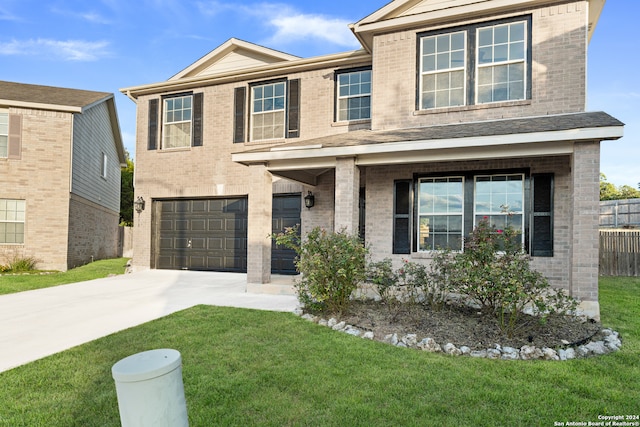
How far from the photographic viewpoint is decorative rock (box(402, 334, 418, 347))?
522cm

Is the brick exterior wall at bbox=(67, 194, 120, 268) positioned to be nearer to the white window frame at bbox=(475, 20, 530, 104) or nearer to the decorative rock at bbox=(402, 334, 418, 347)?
the decorative rock at bbox=(402, 334, 418, 347)

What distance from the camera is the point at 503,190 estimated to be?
28.0 ft

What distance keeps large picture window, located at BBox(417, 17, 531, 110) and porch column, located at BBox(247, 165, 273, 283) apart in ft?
13.2

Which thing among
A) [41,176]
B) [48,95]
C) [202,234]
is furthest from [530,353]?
[48,95]

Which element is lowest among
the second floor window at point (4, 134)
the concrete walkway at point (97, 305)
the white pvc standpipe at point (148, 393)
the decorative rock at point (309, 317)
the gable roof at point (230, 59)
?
the concrete walkway at point (97, 305)

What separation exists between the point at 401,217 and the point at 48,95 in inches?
583

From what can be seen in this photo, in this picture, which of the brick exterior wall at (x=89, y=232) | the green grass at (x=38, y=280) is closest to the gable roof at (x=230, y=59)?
the green grass at (x=38, y=280)

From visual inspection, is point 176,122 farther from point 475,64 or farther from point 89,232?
point 475,64

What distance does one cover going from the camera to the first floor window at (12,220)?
14.1 metres

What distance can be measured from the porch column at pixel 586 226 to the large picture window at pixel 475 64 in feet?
7.20

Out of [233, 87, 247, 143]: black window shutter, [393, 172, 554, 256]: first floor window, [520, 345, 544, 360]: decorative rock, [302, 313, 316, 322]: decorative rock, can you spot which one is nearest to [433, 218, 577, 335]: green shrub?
[520, 345, 544, 360]: decorative rock

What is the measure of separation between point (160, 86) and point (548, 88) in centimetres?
1097

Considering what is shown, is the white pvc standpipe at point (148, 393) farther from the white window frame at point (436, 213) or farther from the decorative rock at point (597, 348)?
the white window frame at point (436, 213)

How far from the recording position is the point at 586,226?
6727 mm
